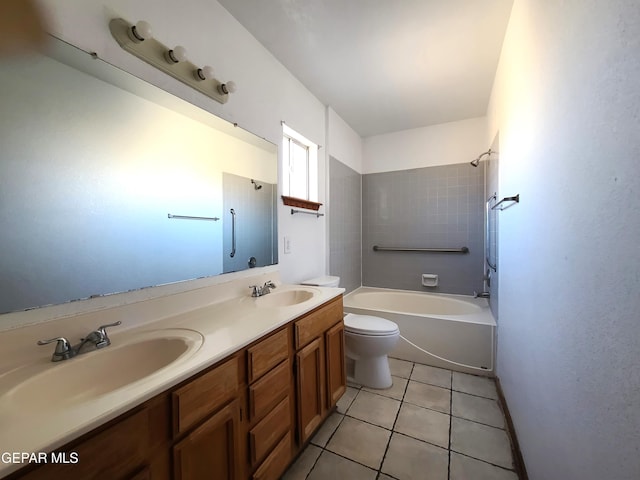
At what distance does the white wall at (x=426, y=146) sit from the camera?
2.99 metres

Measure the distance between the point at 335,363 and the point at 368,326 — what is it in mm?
475

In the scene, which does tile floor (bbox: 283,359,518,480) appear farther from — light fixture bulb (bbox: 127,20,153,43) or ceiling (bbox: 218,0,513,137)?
ceiling (bbox: 218,0,513,137)

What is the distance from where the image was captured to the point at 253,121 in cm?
171

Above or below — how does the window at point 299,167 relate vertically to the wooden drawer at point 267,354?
above

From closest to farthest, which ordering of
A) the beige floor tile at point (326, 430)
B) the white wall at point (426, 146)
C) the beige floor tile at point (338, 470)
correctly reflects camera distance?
the beige floor tile at point (338, 470) → the beige floor tile at point (326, 430) → the white wall at point (426, 146)

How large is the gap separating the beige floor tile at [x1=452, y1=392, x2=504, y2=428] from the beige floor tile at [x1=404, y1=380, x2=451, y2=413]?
0.05 meters

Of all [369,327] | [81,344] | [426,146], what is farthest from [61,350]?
[426,146]

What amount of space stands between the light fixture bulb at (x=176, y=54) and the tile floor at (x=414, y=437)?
6.67 ft

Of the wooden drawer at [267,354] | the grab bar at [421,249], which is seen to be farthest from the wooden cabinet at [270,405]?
the grab bar at [421,249]

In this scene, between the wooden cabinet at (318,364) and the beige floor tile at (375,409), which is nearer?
the wooden cabinet at (318,364)

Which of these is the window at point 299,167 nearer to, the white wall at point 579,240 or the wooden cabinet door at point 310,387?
the wooden cabinet door at point 310,387

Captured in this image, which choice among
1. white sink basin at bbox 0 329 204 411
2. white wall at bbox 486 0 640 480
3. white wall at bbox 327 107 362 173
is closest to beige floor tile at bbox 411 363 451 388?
white wall at bbox 486 0 640 480

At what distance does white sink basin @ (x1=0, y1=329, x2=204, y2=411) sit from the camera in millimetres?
681

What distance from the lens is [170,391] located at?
0.71 metres
